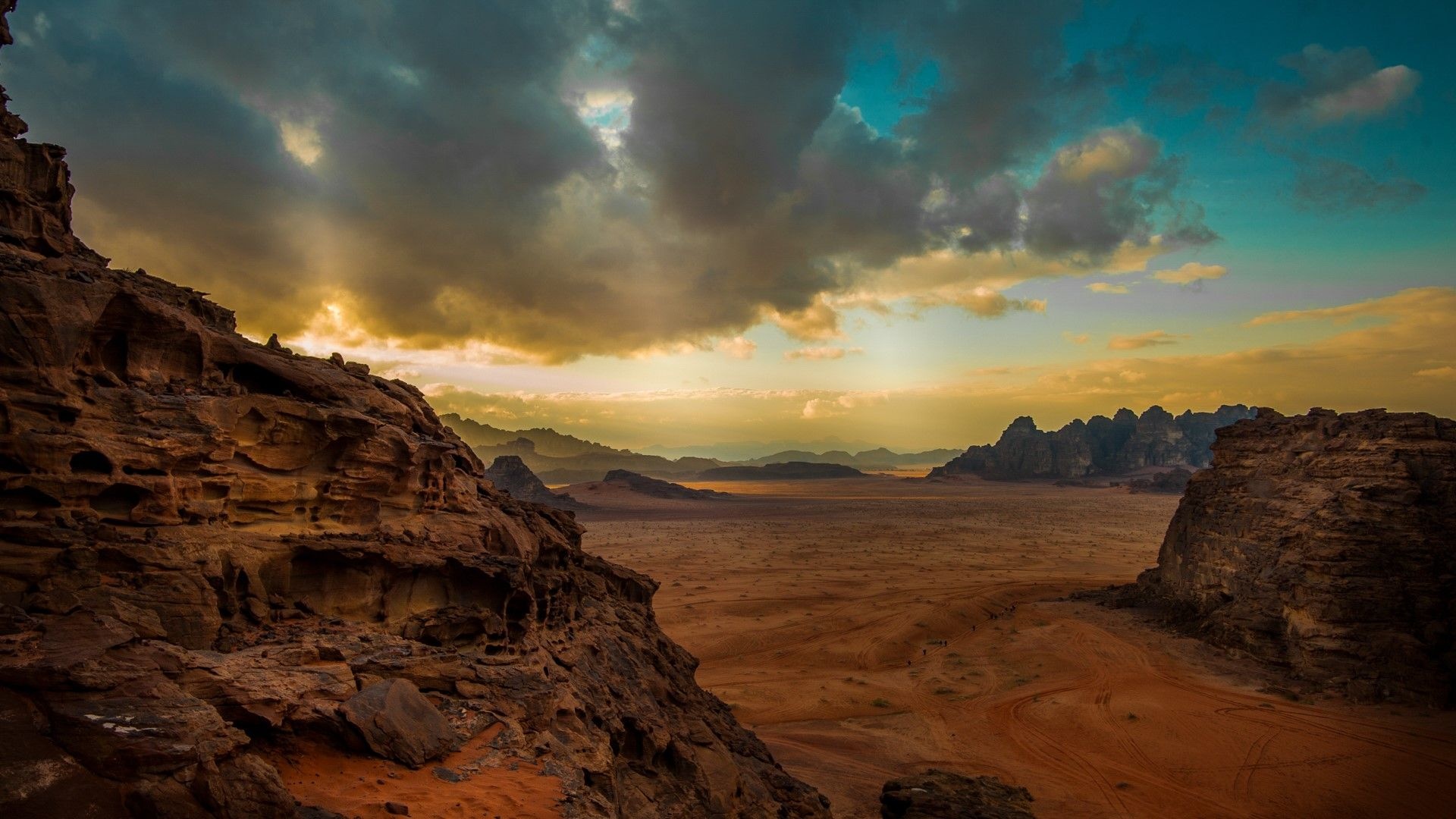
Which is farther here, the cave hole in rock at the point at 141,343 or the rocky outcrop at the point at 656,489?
the rocky outcrop at the point at 656,489

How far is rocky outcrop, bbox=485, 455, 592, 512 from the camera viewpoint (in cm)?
8575

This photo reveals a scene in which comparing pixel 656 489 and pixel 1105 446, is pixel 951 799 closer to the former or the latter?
pixel 656 489

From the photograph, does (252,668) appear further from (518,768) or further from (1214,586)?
(1214,586)

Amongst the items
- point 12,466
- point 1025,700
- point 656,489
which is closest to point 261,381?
point 12,466

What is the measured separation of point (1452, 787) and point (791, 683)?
16239mm

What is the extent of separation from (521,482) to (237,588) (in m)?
80.6

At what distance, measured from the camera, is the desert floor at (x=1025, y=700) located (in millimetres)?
15633

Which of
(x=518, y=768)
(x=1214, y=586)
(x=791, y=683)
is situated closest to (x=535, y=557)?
(x=518, y=768)

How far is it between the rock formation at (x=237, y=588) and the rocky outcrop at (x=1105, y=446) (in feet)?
491

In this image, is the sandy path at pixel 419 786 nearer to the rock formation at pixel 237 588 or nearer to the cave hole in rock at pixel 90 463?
the rock formation at pixel 237 588

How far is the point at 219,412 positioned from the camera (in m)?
9.13

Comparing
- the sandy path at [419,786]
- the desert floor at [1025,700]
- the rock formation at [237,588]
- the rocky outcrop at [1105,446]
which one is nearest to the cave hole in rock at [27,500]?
the rock formation at [237,588]

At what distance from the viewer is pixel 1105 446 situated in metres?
151

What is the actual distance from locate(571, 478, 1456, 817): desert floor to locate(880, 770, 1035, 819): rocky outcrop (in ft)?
2.73
